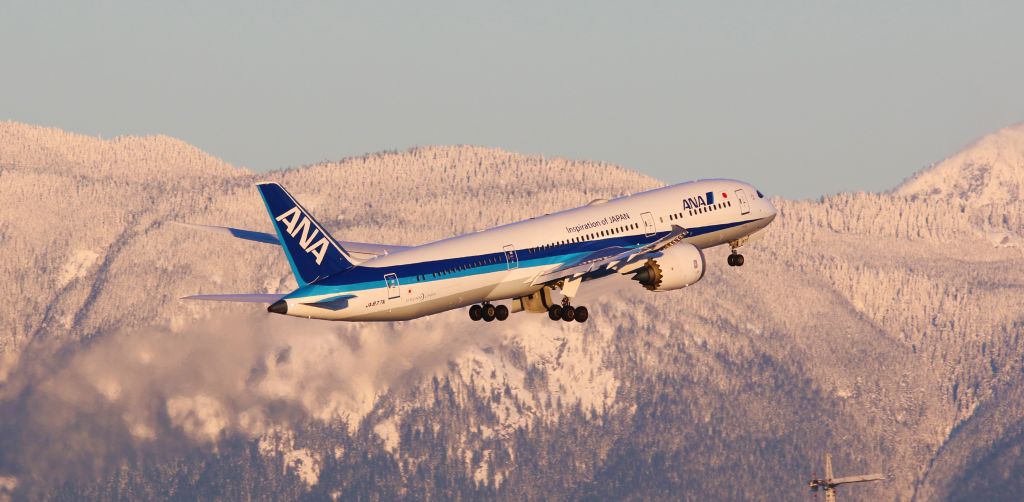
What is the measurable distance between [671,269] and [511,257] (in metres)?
11.1

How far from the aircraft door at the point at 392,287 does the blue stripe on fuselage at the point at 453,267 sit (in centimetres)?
26

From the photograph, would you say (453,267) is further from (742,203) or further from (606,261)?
(742,203)

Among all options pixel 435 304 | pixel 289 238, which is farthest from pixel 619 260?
pixel 289 238

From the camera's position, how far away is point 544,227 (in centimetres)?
13025

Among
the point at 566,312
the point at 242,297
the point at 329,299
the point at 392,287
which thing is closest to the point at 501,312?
the point at 566,312

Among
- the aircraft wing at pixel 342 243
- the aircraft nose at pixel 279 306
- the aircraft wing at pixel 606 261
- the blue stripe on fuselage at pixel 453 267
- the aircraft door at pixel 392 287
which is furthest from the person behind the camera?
the aircraft wing at pixel 342 243

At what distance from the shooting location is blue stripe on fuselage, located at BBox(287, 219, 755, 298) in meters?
122

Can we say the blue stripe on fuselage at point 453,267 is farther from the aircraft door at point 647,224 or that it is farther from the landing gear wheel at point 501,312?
the landing gear wheel at point 501,312

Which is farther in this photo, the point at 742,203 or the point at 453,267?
the point at 742,203

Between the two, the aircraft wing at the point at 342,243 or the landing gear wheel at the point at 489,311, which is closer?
the aircraft wing at the point at 342,243

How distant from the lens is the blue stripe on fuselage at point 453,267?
4806 inches

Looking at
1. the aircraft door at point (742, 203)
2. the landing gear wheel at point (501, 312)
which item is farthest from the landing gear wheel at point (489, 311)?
the aircraft door at point (742, 203)

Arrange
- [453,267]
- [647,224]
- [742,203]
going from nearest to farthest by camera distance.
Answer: [453,267]
[647,224]
[742,203]

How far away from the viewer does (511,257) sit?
128 meters
